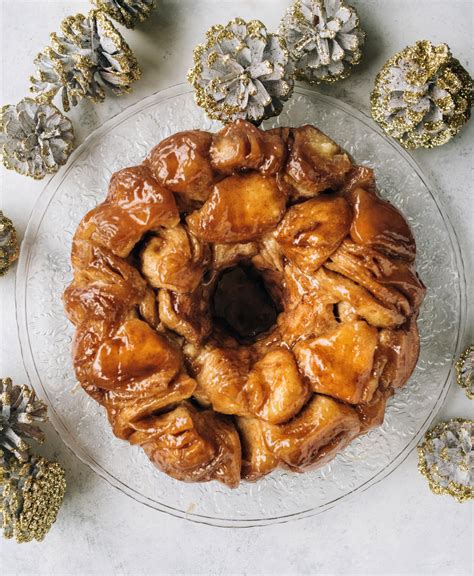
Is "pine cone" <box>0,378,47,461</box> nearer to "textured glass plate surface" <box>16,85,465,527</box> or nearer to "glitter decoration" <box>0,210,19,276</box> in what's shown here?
"textured glass plate surface" <box>16,85,465,527</box>

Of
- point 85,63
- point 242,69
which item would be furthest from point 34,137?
point 242,69

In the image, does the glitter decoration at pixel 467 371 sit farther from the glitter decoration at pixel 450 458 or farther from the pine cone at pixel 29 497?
the pine cone at pixel 29 497

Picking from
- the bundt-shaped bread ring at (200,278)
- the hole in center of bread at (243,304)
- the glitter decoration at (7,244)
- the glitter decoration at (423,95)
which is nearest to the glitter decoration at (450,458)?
the bundt-shaped bread ring at (200,278)

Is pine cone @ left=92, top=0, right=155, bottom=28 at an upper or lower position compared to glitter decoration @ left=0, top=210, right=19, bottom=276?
upper

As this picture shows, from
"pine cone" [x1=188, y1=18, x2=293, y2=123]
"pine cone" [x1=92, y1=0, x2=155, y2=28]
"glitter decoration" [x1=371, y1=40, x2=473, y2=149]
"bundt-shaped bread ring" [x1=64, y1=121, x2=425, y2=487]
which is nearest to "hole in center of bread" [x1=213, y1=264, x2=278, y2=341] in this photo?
"bundt-shaped bread ring" [x1=64, y1=121, x2=425, y2=487]

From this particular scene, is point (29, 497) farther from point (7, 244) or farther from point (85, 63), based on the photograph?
point (85, 63)

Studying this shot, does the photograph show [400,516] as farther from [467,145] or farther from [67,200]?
[67,200]
